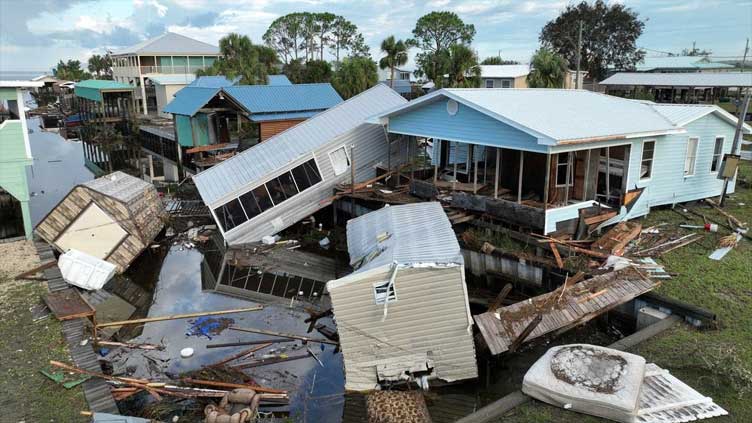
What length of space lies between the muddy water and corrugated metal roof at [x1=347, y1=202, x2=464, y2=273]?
248 cm

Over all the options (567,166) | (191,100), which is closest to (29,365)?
(567,166)

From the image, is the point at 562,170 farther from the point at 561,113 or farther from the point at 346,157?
the point at 346,157

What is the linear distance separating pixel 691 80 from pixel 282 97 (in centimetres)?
3973

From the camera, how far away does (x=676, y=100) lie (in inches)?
2072

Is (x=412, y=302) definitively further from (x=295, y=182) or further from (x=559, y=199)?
(x=295, y=182)

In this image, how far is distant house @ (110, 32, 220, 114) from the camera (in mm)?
60031

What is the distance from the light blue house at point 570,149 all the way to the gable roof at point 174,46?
4982 centimetres

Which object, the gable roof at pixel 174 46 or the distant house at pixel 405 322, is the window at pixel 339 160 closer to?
the distant house at pixel 405 322

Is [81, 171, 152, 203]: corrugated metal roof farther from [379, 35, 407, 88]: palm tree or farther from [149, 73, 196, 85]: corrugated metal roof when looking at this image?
[149, 73, 196, 85]: corrugated metal roof

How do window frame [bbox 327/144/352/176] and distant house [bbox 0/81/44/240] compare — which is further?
window frame [bbox 327/144/352/176]

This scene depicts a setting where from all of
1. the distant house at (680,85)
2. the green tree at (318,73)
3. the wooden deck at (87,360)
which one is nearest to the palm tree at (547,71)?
the distant house at (680,85)

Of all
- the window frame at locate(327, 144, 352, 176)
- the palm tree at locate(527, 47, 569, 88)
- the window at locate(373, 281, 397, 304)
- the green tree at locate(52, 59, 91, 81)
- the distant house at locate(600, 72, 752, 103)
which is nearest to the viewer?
the window at locate(373, 281, 397, 304)

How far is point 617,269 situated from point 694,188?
8.82 metres

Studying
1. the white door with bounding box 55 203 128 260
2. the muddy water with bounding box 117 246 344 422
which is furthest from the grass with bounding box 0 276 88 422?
the white door with bounding box 55 203 128 260
